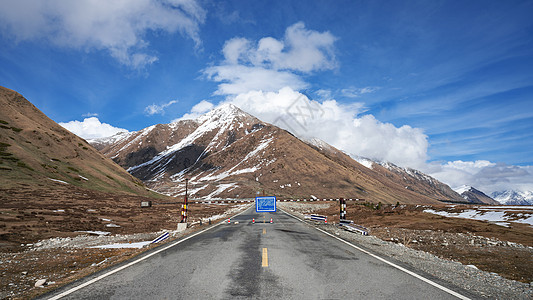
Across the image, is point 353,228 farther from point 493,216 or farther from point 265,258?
point 493,216

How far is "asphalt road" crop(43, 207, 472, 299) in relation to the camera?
586 centimetres

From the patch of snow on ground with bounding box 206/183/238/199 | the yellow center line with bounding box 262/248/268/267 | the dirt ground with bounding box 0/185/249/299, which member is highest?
the patch of snow on ground with bounding box 206/183/238/199

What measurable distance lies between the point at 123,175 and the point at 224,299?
96.5 metres

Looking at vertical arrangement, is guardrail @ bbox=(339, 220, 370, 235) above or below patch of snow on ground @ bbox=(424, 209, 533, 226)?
below

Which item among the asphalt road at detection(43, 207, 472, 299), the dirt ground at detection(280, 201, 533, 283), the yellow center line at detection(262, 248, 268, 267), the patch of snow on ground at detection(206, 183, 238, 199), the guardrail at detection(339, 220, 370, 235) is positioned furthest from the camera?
the patch of snow on ground at detection(206, 183, 238, 199)

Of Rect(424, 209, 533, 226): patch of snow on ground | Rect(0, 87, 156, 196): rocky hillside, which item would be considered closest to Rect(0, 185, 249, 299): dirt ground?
Rect(424, 209, 533, 226): patch of snow on ground

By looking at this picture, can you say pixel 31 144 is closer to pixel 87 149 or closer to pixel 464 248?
pixel 87 149

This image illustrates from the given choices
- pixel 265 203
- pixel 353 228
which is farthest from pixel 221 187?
pixel 353 228

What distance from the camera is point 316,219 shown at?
27219 mm

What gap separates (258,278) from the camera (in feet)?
22.6

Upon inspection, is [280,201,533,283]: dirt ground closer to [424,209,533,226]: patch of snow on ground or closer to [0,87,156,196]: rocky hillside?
[424,209,533,226]: patch of snow on ground

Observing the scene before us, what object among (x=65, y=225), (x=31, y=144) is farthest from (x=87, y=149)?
(x=65, y=225)

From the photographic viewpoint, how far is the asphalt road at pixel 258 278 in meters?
5.86

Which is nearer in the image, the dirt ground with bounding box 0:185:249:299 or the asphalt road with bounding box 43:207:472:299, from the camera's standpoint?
the asphalt road with bounding box 43:207:472:299
